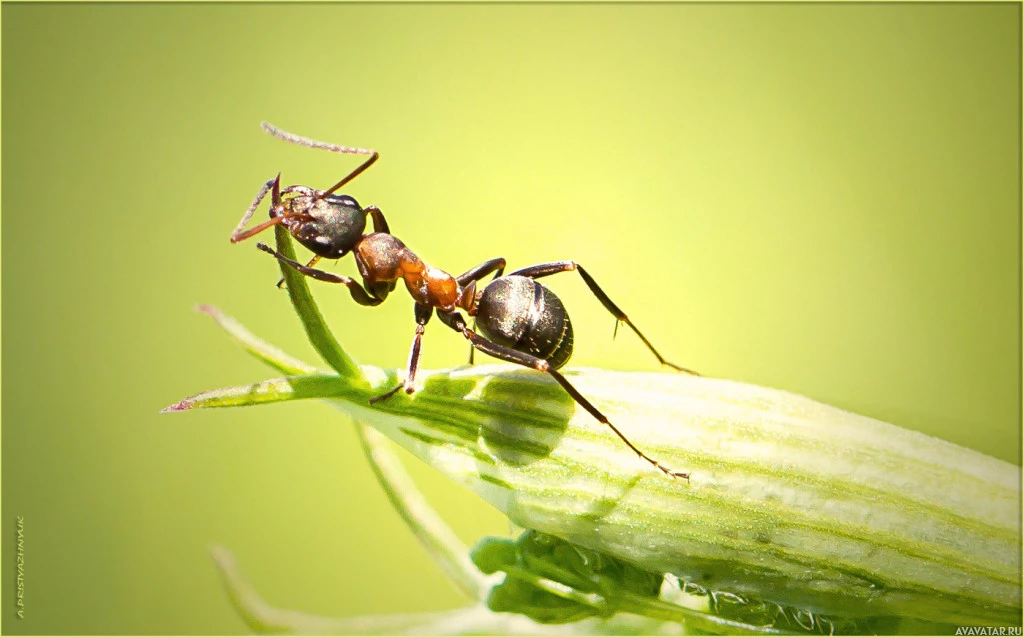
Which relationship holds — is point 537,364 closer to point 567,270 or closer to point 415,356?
point 415,356

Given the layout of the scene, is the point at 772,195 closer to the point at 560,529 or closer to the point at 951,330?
the point at 951,330

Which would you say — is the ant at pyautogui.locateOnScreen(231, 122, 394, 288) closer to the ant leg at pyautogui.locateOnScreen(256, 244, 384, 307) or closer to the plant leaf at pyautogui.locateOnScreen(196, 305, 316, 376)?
the ant leg at pyautogui.locateOnScreen(256, 244, 384, 307)

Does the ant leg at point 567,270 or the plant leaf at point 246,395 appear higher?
the ant leg at point 567,270

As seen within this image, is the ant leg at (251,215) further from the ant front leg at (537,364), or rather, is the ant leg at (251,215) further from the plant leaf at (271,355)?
the ant front leg at (537,364)

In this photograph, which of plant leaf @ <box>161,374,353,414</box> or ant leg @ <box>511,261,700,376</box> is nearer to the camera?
plant leaf @ <box>161,374,353,414</box>

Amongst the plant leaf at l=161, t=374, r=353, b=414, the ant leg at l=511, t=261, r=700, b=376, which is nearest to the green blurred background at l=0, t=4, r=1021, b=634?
the ant leg at l=511, t=261, r=700, b=376

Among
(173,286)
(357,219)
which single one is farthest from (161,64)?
(357,219)

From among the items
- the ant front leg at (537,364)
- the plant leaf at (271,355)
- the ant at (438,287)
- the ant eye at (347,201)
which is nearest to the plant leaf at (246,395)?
the plant leaf at (271,355)

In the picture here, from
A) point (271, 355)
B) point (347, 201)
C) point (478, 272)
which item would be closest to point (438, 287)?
point (478, 272)
